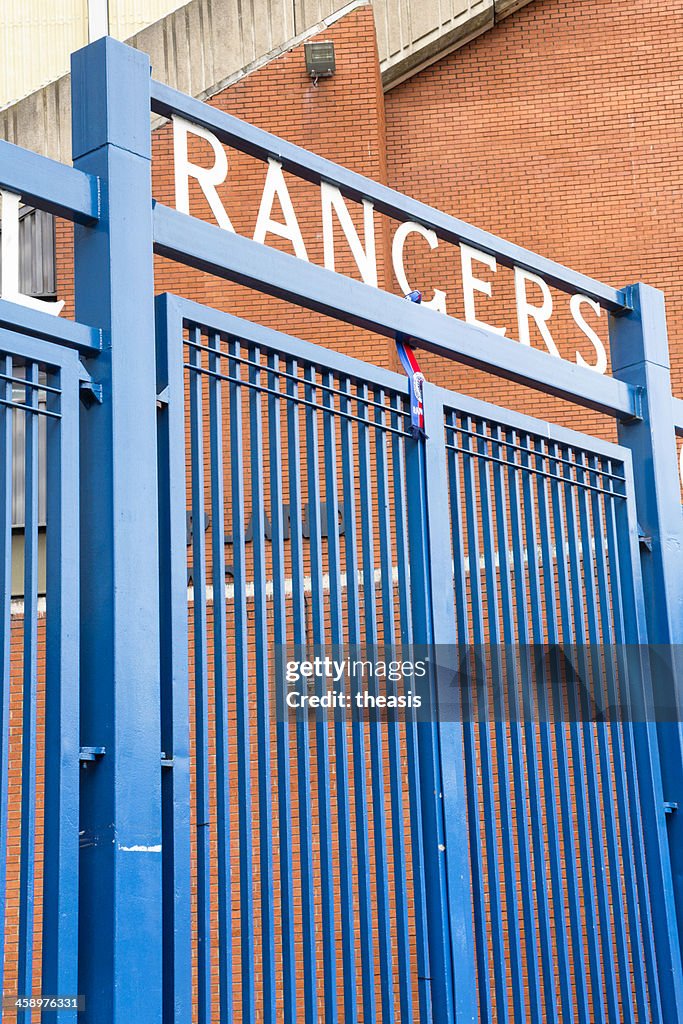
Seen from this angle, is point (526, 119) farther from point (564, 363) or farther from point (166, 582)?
point (166, 582)

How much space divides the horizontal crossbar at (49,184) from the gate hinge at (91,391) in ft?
1.70

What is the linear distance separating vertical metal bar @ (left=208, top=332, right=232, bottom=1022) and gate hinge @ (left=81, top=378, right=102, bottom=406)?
0.37 m

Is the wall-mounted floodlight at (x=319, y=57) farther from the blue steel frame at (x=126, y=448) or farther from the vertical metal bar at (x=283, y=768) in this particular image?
the vertical metal bar at (x=283, y=768)

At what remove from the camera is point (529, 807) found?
5570 millimetres

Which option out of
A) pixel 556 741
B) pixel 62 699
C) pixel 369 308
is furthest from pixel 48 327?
pixel 556 741

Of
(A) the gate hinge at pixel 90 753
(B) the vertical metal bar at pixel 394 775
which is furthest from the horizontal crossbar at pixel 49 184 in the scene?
(A) the gate hinge at pixel 90 753

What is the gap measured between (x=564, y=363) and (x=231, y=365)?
2067mm

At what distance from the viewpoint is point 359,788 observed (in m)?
4.56

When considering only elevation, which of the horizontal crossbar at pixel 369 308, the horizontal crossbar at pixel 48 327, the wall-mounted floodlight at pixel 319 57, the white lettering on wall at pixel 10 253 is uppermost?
the wall-mounted floodlight at pixel 319 57

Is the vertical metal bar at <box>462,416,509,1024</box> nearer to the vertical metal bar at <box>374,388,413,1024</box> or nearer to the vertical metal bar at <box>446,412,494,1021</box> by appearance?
the vertical metal bar at <box>446,412,494,1021</box>

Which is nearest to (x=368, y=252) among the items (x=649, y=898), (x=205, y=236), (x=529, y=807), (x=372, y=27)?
(x=205, y=236)

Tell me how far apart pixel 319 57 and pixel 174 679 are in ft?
42.5

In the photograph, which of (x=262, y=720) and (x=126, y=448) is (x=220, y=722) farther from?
(x=126, y=448)

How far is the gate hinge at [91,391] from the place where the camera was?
13.0 ft
